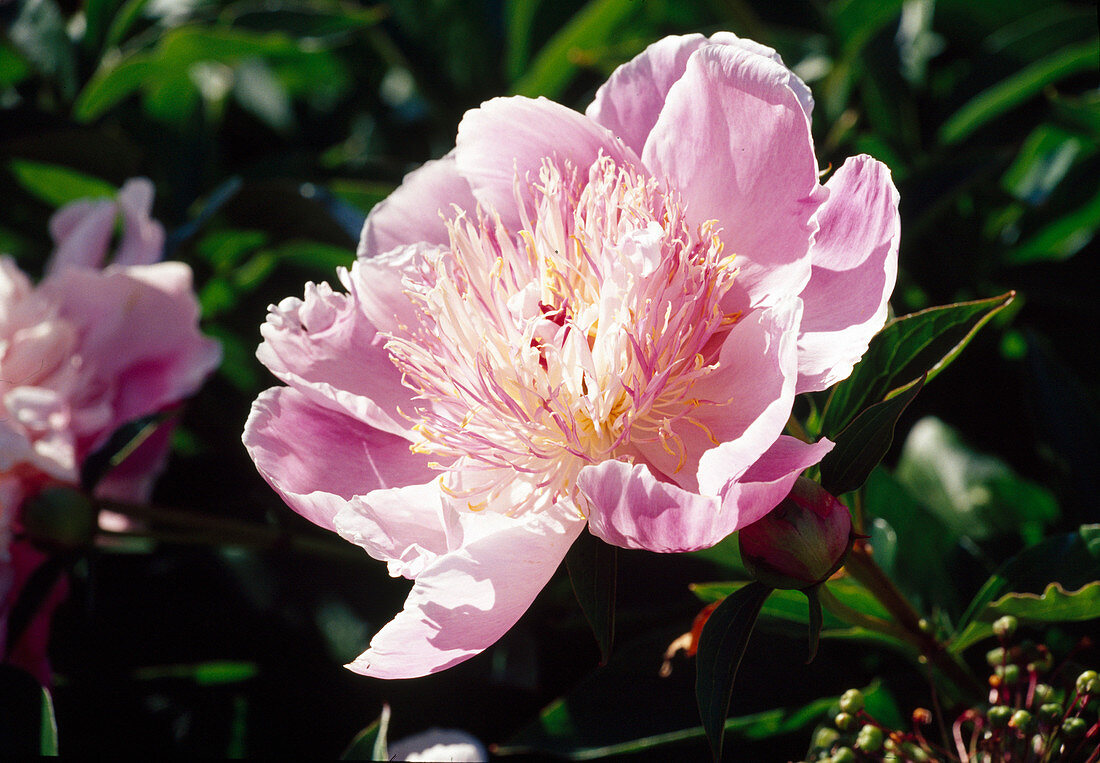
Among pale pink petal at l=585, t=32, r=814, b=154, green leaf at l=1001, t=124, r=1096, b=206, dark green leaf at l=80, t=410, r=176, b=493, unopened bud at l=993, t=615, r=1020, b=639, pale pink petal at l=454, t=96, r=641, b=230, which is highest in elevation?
pale pink petal at l=585, t=32, r=814, b=154

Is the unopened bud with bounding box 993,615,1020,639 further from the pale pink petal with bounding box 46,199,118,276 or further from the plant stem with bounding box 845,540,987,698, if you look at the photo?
the pale pink petal with bounding box 46,199,118,276

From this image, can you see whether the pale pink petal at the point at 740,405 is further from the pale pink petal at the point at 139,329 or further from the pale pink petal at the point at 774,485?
the pale pink petal at the point at 139,329

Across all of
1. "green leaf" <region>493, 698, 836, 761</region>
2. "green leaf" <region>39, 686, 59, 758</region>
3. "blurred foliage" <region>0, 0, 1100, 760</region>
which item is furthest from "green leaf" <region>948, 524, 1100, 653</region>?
"green leaf" <region>39, 686, 59, 758</region>

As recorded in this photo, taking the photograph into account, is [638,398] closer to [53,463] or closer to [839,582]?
[839,582]

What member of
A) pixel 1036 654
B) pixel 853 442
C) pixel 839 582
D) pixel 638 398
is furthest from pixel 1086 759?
pixel 638 398

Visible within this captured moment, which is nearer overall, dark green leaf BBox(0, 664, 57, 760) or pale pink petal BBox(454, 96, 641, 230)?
pale pink petal BBox(454, 96, 641, 230)

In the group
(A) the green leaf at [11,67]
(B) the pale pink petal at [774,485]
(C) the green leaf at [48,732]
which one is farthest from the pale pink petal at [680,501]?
(A) the green leaf at [11,67]

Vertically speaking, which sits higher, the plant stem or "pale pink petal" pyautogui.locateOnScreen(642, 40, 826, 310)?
"pale pink petal" pyautogui.locateOnScreen(642, 40, 826, 310)

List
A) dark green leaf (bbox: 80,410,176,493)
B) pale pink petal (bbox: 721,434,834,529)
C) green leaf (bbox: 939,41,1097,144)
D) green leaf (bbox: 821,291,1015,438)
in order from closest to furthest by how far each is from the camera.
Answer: pale pink petal (bbox: 721,434,834,529) < green leaf (bbox: 821,291,1015,438) < dark green leaf (bbox: 80,410,176,493) < green leaf (bbox: 939,41,1097,144)
